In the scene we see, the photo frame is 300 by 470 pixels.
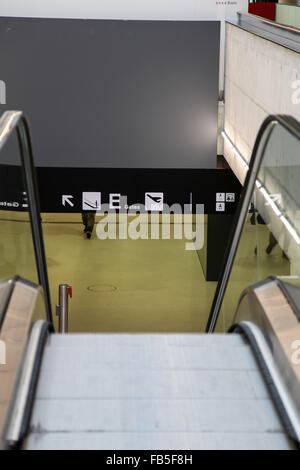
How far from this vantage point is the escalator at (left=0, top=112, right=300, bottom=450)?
3271 millimetres

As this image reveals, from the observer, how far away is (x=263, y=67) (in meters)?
9.10

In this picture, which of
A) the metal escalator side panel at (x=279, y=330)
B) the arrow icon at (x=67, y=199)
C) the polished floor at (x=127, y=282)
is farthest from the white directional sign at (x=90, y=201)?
the metal escalator side panel at (x=279, y=330)

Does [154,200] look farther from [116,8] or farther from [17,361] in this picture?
[17,361]

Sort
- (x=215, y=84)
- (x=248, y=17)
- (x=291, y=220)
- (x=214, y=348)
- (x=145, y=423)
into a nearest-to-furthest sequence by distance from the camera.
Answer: (x=145, y=423) → (x=214, y=348) → (x=291, y=220) → (x=248, y=17) → (x=215, y=84)

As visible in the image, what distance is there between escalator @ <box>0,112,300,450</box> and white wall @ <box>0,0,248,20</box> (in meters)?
8.49

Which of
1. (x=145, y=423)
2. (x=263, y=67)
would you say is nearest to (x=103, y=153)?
(x=263, y=67)

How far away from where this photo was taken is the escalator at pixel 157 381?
327 centimetres

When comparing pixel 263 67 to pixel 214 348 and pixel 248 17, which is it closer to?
pixel 248 17

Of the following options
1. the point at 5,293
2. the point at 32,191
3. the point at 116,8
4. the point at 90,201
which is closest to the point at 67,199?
the point at 90,201

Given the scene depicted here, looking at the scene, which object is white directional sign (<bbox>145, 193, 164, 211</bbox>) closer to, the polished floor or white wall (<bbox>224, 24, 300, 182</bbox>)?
white wall (<bbox>224, 24, 300, 182</bbox>)

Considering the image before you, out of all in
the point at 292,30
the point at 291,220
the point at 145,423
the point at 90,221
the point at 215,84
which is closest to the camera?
the point at 145,423

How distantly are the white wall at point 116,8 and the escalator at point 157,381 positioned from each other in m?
8.49

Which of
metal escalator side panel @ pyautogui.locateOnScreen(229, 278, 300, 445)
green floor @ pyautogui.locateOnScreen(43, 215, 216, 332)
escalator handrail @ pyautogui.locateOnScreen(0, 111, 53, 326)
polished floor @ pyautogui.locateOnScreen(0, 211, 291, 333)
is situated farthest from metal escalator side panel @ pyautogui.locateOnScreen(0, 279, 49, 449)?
green floor @ pyautogui.locateOnScreen(43, 215, 216, 332)
